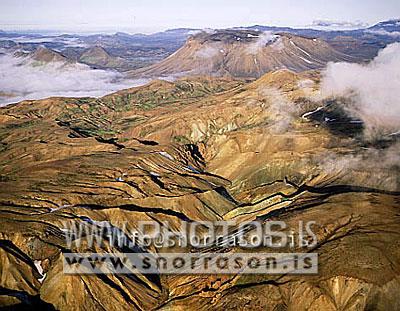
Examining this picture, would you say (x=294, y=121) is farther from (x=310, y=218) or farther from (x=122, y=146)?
(x=310, y=218)

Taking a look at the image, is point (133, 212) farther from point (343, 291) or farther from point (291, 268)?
point (343, 291)

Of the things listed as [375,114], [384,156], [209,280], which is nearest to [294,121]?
[375,114]

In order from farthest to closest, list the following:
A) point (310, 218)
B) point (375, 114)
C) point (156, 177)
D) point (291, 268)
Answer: point (375, 114)
point (156, 177)
point (310, 218)
point (291, 268)


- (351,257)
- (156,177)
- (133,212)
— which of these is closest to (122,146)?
(156,177)

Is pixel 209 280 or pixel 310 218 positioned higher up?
pixel 310 218

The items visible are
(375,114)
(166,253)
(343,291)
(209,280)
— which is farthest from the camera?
(375,114)

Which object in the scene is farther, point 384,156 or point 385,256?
point 384,156
